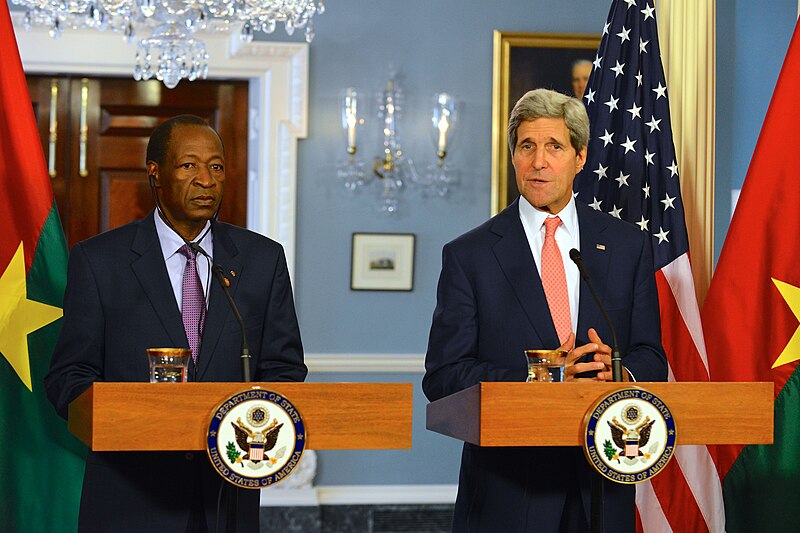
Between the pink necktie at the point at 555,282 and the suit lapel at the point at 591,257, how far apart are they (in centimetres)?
4

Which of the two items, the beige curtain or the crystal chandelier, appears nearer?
the beige curtain

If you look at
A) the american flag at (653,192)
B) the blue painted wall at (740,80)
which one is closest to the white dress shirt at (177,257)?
the american flag at (653,192)

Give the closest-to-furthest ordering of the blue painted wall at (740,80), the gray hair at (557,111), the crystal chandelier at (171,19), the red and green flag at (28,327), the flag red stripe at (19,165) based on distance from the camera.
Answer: the gray hair at (557,111) → the red and green flag at (28,327) → the flag red stripe at (19,165) → the crystal chandelier at (171,19) → the blue painted wall at (740,80)

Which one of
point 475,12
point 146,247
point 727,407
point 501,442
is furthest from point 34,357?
point 475,12

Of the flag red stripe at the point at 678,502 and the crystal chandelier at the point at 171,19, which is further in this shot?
the crystal chandelier at the point at 171,19

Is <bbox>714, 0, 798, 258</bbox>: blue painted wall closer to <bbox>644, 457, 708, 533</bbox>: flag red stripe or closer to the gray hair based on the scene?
<bbox>644, 457, 708, 533</bbox>: flag red stripe

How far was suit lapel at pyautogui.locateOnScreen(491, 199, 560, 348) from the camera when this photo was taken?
99.5 inches

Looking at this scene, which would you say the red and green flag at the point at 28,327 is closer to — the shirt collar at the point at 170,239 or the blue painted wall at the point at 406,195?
the shirt collar at the point at 170,239

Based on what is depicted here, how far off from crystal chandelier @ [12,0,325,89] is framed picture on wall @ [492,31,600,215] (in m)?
1.09

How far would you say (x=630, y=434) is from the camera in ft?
6.72

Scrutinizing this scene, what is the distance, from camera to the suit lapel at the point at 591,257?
8.31ft

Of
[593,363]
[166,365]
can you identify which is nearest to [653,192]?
[593,363]

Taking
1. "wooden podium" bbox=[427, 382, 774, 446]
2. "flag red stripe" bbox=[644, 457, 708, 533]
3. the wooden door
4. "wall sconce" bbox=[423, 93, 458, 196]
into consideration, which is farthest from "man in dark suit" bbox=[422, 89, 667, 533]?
the wooden door

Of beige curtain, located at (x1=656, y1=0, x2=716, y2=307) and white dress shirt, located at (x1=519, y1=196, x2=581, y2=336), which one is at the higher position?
beige curtain, located at (x1=656, y1=0, x2=716, y2=307)
